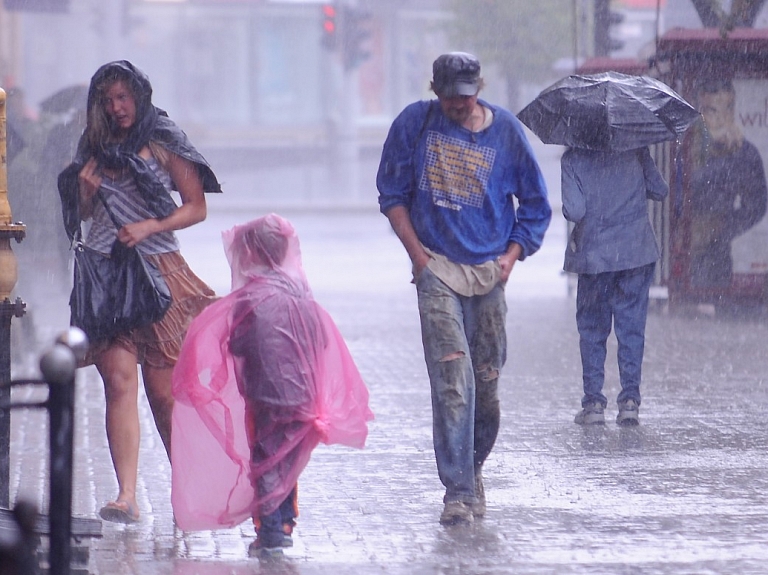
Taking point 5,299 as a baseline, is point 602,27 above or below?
above

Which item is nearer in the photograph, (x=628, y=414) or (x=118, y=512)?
(x=118, y=512)

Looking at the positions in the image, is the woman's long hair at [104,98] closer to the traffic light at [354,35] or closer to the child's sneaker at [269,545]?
the child's sneaker at [269,545]

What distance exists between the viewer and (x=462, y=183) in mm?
5785

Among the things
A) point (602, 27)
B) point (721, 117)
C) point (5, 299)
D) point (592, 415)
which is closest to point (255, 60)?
point (602, 27)

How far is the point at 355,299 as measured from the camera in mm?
15367

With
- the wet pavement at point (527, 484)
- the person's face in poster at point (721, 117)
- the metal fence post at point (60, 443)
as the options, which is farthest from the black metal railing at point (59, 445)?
the person's face in poster at point (721, 117)

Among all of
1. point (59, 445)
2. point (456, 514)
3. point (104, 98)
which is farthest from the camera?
point (104, 98)

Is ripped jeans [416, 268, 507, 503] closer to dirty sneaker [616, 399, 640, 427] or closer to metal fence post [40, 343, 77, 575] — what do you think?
dirty sneaker [616, 399, 640, 427]

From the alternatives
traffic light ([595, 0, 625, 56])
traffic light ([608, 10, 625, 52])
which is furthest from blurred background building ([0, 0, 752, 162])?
traffic light ([595, 0, 625, 56])

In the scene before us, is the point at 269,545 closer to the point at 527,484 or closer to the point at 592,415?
the point at 527,484

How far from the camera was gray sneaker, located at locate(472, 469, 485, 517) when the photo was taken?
5.73 meters

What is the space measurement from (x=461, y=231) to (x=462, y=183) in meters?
0.19

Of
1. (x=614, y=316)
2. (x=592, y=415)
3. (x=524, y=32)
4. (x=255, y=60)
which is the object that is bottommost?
(x=255, y=60)

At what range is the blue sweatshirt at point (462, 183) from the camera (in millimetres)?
5781
